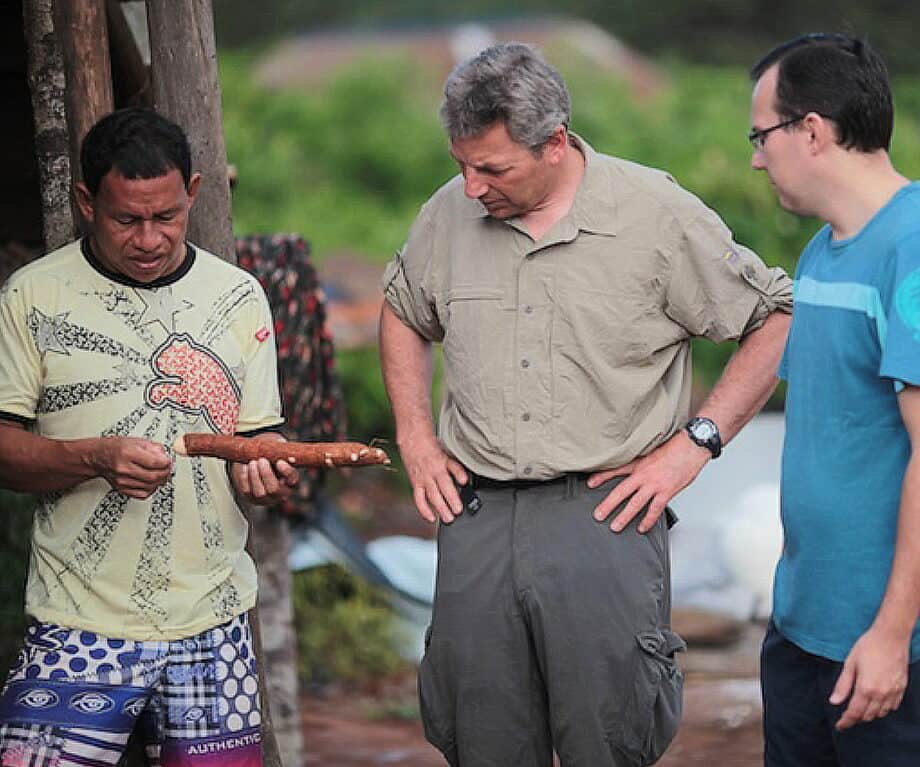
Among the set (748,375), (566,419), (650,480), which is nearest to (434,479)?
(566,419)

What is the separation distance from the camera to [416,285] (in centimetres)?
371

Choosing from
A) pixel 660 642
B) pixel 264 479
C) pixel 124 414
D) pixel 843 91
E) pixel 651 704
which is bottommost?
pixel 651 704

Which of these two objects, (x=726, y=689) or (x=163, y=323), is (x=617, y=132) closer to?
(x=726, y=689)

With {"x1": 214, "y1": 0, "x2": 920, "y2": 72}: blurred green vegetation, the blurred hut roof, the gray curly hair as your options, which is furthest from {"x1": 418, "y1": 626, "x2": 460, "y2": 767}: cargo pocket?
{"x1": 214, "y1": 0, "x2": 920, "y2": 72}: blurred green vegetation

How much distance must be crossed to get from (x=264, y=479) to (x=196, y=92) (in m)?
1.21

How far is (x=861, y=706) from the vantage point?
113 inches

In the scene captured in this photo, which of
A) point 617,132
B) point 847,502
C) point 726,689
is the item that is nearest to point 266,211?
point 617,132

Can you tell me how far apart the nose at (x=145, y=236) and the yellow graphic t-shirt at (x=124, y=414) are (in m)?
0.11

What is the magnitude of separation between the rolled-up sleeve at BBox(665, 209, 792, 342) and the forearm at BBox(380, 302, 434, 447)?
613mm

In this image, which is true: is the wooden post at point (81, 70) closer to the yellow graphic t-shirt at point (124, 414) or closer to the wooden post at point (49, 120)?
the wooden post at point (49, 120)

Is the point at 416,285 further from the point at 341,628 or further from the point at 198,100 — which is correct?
the point at 341,628

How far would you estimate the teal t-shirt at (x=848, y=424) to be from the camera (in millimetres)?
2873

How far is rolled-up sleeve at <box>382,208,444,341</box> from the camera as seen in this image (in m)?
3.69

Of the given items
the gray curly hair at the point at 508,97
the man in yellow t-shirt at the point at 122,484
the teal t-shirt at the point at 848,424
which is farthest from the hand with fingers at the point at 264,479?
the teal t-shirt at the point at 848,424
